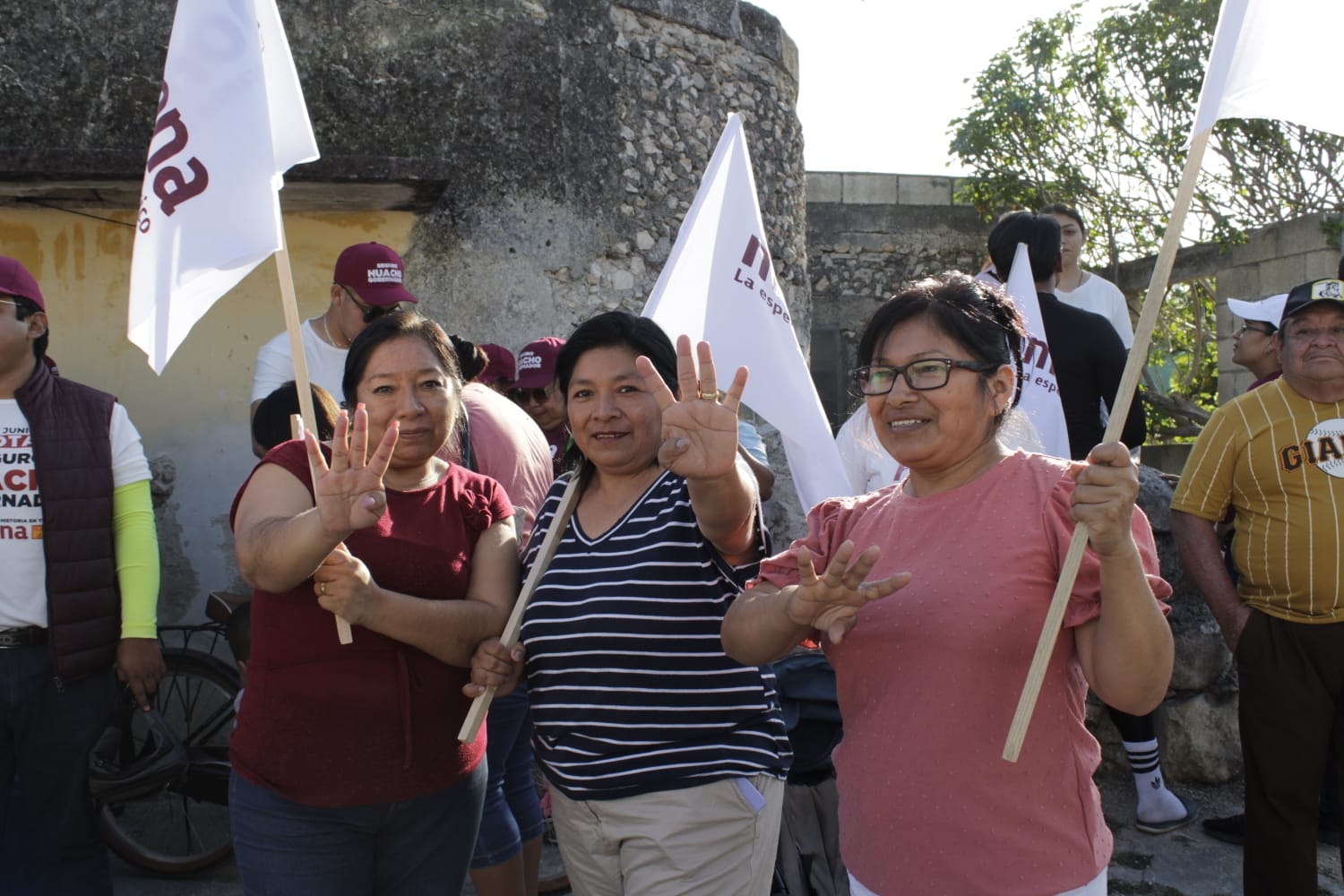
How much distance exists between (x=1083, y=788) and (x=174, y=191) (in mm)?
2370

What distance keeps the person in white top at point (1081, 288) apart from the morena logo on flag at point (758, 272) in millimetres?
2316

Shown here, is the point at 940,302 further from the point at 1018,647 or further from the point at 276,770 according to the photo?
the point at 276,770

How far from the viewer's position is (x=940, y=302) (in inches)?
90.0

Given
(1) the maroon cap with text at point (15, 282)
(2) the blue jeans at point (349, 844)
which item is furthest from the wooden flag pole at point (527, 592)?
(1) the maroon cap with text at point (15, 282)

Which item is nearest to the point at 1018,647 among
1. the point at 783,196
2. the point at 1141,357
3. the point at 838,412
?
the point at 1141,357

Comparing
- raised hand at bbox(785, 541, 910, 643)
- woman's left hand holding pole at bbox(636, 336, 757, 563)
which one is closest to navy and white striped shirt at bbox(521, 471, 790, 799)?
woman's left hand holding pole at bbox(636, 336, 757, 563)

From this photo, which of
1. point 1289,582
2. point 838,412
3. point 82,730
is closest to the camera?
point 82,730

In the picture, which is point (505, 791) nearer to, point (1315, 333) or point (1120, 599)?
point (1120, 599)

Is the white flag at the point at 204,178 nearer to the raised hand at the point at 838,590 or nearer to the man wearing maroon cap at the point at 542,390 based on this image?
the raised hand at the point at 838,590

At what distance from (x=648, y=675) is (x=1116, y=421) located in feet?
3.50

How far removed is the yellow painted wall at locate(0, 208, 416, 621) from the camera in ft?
17.7

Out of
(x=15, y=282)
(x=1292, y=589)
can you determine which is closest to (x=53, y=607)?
(x=15, y=282)

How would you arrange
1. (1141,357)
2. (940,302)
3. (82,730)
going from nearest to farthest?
(1141,357) → (940,302) → (82,730)

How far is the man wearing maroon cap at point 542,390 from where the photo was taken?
473 cm
